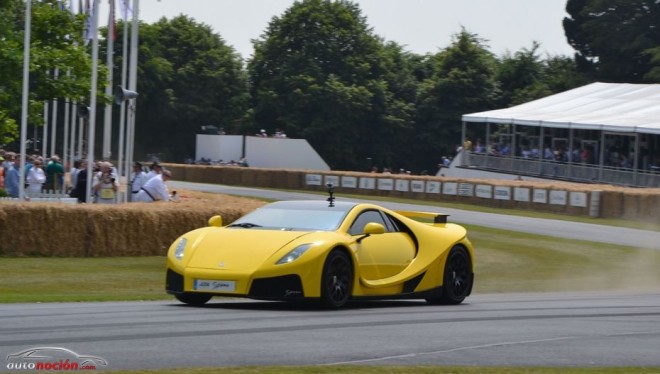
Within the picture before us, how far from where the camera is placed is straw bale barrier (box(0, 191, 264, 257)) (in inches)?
856

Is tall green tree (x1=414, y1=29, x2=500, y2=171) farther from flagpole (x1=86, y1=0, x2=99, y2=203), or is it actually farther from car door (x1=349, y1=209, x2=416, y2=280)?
car door (x1=349, y1=209, x2=416, y2=280)

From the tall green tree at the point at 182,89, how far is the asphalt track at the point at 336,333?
70561mm

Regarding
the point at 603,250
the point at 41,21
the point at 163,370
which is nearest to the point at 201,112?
the point at 41,21

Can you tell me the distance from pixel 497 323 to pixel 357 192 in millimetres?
40335

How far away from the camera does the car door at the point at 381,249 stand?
1367 centimetres

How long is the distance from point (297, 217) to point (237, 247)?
1.03 metres

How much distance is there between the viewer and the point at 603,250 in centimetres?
2905

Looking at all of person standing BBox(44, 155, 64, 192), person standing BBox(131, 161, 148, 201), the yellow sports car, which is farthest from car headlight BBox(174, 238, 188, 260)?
person standing BBox(44, 155, 64, 192)

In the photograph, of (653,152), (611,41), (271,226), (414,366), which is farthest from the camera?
(611,41)

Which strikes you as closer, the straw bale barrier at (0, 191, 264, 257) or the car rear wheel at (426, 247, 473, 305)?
the car rear wheel at (426, 247, 473, 305)

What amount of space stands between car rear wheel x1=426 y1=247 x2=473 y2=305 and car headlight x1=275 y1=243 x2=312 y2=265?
2.45 metres

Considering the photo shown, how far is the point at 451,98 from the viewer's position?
86625mm

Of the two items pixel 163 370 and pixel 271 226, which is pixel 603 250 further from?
pixel 163 370

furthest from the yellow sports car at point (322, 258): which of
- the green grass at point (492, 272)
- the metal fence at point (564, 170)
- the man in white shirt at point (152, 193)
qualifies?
the metal fence at point (564, 170)
